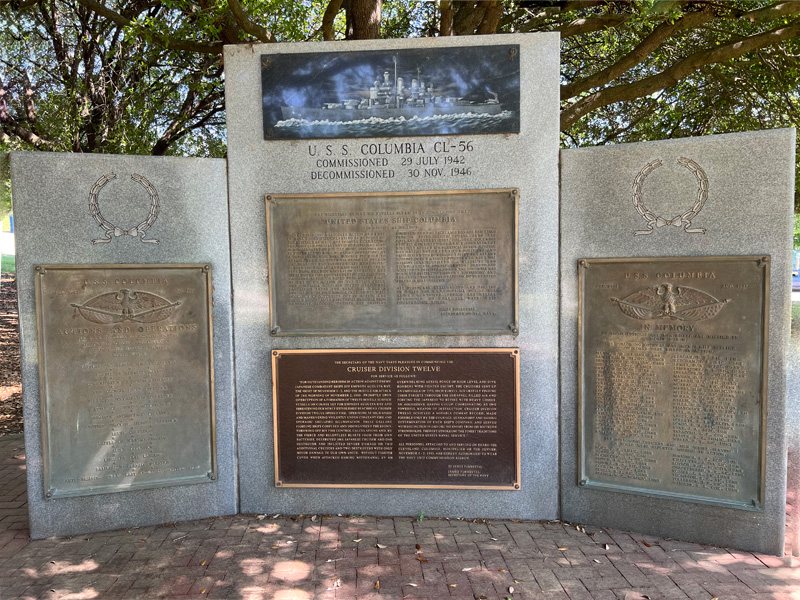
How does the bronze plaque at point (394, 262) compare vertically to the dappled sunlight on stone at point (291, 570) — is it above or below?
above

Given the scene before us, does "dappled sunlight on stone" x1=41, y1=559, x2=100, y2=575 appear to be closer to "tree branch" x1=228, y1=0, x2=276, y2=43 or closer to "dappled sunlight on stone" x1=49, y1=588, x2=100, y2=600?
"dappled sunlight on stone" x1=49, y1=588, x2=100, y2=600

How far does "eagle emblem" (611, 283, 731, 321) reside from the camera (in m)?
4.15

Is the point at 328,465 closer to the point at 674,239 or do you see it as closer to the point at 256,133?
the point at 256,133

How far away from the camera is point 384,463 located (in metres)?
4.67

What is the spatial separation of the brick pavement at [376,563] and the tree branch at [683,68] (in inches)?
241

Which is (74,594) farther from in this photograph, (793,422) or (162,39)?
(162,39)

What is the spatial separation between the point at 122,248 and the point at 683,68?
7.44 metres

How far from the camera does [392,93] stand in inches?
178

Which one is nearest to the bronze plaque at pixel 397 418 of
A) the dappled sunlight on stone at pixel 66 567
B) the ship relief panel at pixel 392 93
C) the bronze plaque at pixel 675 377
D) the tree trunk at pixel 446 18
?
the bronze plaque at pixel 675 377

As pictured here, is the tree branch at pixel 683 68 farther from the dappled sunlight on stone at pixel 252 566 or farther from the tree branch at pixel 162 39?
the dappled sunlight on stone at pixel 252 566

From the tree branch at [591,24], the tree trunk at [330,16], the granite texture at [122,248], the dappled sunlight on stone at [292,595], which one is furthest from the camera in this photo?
the tree branch at [591,24]

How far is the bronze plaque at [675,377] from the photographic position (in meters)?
4.09

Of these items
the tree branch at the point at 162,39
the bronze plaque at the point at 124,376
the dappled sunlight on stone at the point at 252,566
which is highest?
the tree branch at the point at 162,39

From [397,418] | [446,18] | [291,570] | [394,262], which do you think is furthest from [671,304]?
[446,18]
